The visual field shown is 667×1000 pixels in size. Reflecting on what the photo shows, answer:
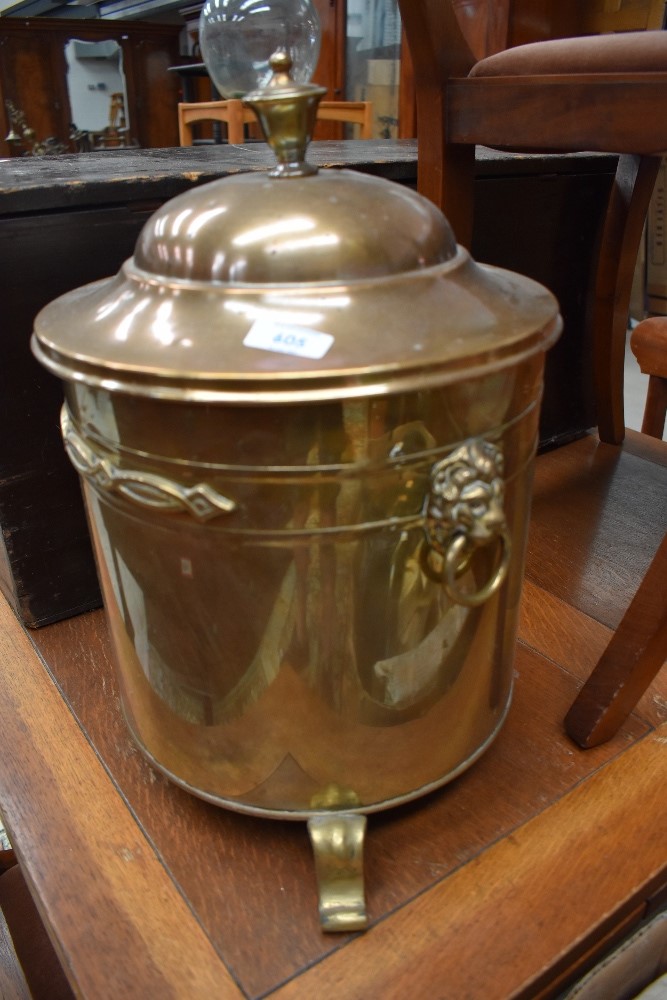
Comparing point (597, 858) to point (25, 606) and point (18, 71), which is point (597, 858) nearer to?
point (25, 606)

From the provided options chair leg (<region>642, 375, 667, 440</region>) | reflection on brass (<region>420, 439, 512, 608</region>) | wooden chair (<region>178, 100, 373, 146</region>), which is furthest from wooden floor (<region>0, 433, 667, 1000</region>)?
wooden chair (<region>178, 100, 373, 146</region>)

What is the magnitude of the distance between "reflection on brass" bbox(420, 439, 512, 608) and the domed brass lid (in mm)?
60

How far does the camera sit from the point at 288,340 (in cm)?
51

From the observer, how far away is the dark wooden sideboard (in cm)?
86

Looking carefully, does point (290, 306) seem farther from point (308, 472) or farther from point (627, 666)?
point (627, 666)

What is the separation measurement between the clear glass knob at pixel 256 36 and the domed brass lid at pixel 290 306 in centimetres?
125

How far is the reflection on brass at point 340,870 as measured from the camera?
2.02ft

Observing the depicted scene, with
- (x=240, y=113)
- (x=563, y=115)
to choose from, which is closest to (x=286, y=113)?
(x=563, y=115)

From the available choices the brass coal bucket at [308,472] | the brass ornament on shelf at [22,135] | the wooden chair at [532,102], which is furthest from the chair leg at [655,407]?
the brass ornament on shelf at [22,135]

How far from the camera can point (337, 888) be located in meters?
0.63

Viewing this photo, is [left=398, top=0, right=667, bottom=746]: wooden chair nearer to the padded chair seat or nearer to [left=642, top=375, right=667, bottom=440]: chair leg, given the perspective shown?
the padded chair seat

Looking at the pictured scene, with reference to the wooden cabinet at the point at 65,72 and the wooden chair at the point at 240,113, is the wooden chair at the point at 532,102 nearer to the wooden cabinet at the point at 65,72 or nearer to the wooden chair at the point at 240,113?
the wooden chair at the point at 240,113

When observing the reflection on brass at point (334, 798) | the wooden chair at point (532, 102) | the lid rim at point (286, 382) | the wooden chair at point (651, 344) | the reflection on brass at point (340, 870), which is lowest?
the reflection on brass at point (340, 870)

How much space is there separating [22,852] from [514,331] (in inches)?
23.8
